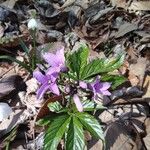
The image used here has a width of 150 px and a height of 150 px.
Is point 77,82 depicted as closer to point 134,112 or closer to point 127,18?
point 134,112

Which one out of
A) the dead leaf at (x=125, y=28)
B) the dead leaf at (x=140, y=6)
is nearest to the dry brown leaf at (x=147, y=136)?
the dead leaf at (x=125, y=28)

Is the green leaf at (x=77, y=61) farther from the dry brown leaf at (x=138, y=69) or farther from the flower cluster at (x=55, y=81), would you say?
the dry brown leaf at (x=138, y=69)

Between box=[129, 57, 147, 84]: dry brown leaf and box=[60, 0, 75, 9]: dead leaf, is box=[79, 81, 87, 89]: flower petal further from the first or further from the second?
box=[60, 0, 75, 9]: dead leaf

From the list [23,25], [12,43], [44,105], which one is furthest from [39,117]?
[23,25]

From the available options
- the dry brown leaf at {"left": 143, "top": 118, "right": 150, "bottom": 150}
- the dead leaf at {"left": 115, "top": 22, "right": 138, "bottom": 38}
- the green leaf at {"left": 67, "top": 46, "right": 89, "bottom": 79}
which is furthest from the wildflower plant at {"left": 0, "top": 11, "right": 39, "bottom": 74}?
the dry brown leaf at {"left": 143, "top": 118, "right": 150, "bottom": 150}

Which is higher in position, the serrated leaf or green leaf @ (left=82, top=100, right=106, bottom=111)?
the serrated leaf

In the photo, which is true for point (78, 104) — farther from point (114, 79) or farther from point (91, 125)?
point (114, 79)

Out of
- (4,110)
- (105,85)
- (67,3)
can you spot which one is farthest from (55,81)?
(67,3)
